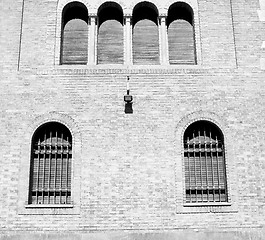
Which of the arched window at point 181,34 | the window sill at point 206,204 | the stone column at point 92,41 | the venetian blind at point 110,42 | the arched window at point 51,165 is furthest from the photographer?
the arched window at point 181,34

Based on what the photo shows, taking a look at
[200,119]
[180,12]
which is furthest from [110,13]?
[200,119]

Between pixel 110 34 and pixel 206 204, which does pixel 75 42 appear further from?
pixel 206 204

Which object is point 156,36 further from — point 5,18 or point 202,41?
point 5,18

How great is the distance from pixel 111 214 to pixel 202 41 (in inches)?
218

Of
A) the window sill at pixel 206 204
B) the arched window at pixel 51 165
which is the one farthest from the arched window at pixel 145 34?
the window sill at pixel 206 204

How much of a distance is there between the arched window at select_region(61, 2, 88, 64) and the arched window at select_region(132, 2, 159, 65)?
1472 millimetres

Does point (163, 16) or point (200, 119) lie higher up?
point (163, 16)

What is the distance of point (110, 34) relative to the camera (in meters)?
14.1

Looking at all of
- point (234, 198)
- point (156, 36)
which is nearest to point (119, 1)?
point (156, 36)

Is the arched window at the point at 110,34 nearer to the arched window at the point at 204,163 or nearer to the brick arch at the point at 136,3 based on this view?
the brick arch at the point at 136,3

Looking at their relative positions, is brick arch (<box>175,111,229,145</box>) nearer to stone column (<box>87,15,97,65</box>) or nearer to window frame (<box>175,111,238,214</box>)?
window frame (<box>175,111,238,214</box>)

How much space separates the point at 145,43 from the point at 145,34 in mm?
307

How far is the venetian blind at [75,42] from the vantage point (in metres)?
13.9

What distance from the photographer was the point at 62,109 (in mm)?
12938
